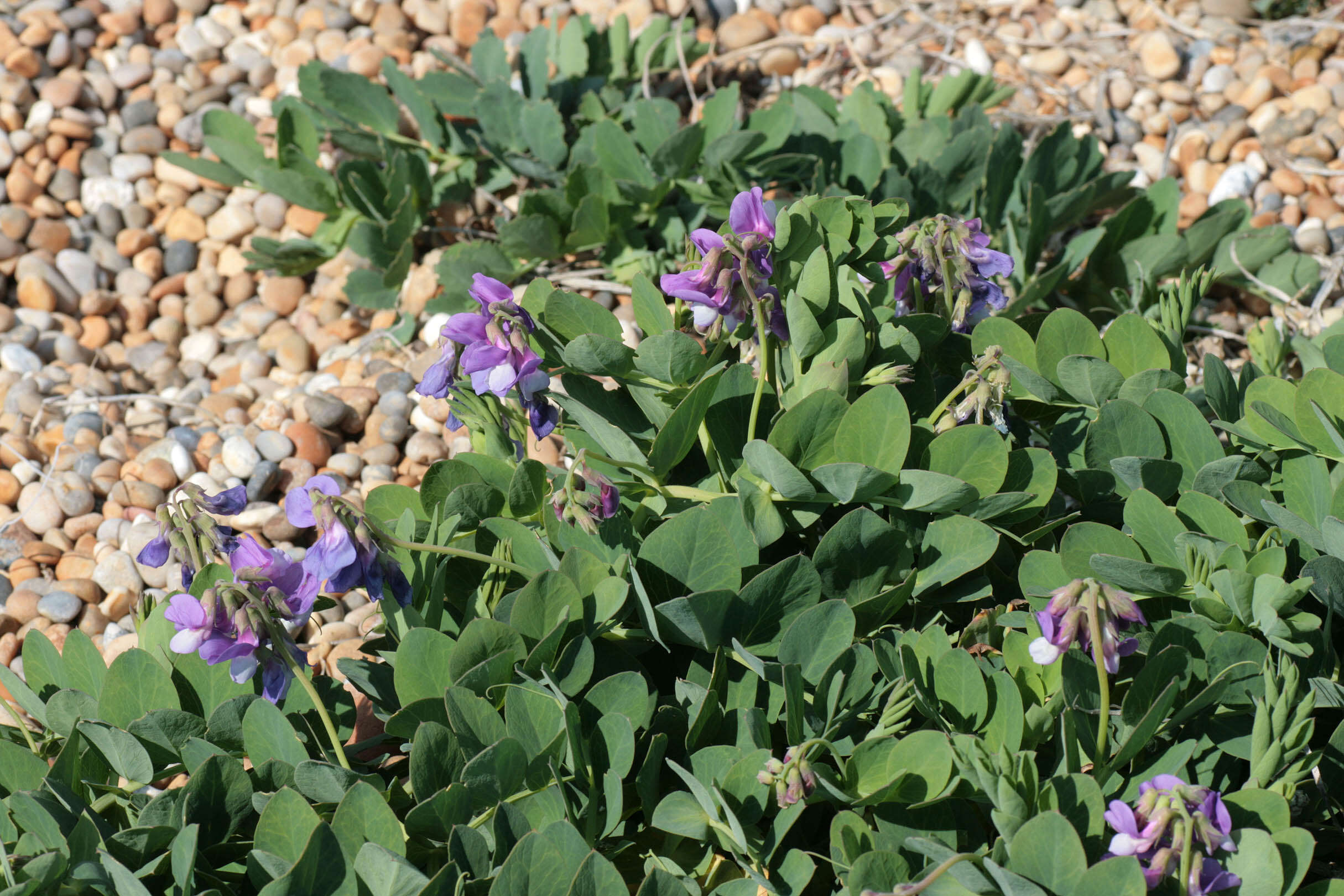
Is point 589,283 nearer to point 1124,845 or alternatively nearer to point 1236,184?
point 1236,184

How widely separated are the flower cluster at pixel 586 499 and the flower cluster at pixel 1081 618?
589mm

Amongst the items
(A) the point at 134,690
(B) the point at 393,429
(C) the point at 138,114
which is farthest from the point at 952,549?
(C) the point at 138,114

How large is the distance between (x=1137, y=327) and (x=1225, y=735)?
0.74 metres

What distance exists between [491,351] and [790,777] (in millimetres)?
721

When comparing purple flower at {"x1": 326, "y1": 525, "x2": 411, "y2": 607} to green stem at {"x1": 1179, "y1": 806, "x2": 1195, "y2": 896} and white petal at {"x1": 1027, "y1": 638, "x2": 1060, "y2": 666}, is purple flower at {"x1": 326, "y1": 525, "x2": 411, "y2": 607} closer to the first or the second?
white petal at {"x1": 1027, "y1": 638, "x2": 1060, "y2": 666}

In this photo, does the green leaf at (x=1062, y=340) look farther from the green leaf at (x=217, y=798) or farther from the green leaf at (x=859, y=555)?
the green leaf at (x=217, y=798)

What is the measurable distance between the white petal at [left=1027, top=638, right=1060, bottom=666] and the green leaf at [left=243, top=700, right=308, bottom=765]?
37.8 inches

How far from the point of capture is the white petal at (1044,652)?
141 centimetres

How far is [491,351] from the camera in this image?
162 cm

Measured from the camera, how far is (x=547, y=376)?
167 cm

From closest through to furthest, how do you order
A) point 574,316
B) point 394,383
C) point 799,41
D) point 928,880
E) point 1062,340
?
point 928,880, point 574,316, point 1062,340, point 394,383, point 799,41

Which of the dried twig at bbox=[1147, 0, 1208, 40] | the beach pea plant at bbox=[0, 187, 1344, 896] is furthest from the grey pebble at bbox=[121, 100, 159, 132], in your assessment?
the dried twig at bbox=[1147, 0, 1208, 40]

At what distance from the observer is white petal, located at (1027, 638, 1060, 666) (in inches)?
55.4

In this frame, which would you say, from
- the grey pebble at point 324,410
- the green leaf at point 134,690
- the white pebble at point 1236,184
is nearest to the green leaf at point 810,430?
the green leaf at point 134,690
